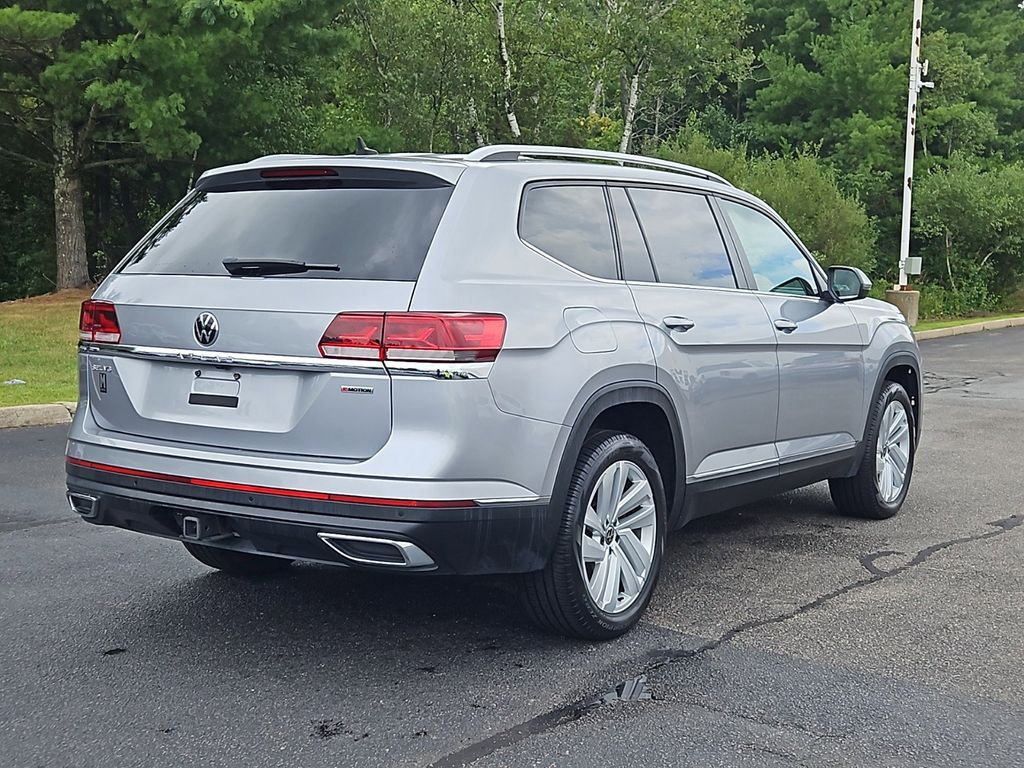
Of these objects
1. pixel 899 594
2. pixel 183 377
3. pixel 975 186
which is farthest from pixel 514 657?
pixel 975 186

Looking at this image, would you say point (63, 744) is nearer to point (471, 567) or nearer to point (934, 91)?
point (471, 567)

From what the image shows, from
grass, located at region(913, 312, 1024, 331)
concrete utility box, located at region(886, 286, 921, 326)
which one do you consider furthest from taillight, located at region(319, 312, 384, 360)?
concrete utility box, located at region(886, 286, 921, 326)

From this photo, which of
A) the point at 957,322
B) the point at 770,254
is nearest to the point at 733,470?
the point at 770,254

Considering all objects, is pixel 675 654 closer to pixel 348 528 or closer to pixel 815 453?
pixel 348 528

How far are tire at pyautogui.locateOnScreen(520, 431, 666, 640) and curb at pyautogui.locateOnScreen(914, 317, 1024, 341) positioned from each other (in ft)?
63.2

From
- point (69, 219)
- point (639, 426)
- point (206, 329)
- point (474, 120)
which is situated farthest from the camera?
point (474, 120)

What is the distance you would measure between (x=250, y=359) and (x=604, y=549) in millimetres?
1533

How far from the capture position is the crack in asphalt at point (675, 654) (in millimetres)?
3654

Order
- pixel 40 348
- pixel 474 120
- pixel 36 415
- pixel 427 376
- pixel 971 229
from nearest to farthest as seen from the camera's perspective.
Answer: pixel 427 376
pixel 36 415
pixel 40 348
pixel 474 120
pixel 971 229

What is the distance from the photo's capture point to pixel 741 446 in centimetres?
547

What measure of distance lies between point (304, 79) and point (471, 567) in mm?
23335

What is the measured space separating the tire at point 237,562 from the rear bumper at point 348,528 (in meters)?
1.00

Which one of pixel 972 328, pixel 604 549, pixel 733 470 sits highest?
pixel 733 470

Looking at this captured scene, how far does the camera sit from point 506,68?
25.8 meters
